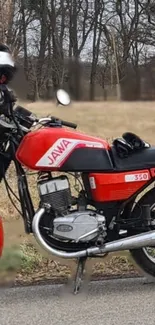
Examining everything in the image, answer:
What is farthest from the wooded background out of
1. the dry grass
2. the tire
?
the tire

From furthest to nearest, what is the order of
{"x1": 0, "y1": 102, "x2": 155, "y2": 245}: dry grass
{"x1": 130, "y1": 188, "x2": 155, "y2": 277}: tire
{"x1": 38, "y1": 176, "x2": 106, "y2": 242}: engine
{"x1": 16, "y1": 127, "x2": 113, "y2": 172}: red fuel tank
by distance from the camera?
{"x1": 0, "y1": 102, "x2": 155, "y2": 245}: dry grass < {"x1": 130, "y1": 188, "x2": 155, "y2": 277}: tire < {"x1": 38, "y1": 176, "x2": 106, "y2": 242}: engine < {"x1": 16, "y1": 127, "x2": 113, "y2": 172}: red fuel tank

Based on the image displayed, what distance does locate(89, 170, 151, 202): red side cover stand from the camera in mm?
4383

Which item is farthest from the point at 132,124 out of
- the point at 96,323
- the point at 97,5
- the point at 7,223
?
the point at 97,5

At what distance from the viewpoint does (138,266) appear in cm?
468

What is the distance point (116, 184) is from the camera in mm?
4410

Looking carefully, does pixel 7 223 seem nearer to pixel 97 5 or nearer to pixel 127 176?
pixel 127 176

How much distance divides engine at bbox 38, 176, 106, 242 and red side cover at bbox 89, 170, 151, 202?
15 cm

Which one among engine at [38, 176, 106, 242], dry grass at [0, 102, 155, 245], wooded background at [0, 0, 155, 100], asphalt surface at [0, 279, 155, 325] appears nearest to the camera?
asphalt surface at [0, 279, 155, 325]

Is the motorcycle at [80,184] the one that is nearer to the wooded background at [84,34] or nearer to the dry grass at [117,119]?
the dry grass at [117,119]

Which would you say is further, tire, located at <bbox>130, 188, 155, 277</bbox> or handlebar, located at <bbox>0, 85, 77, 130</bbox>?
tire, located at <bbox>130, 188, 155, 277</bbox>

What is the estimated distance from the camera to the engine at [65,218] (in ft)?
14.3

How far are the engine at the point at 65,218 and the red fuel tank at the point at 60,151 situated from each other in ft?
0.51

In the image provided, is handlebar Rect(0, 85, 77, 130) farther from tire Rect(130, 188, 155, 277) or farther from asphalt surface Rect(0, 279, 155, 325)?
asphalt surface Rect(0, 279, 155, 325)

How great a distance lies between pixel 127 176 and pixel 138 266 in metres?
0.70
